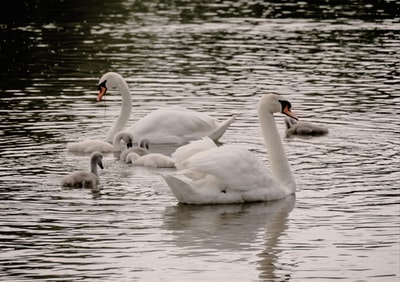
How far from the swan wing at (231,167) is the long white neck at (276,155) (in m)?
0.66

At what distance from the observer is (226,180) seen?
15.7 meters

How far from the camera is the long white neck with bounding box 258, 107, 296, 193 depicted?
→ 16625 mm

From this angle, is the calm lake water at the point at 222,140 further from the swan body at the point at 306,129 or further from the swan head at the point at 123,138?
the swan head at the point at 123,138

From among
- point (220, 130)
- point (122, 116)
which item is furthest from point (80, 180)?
point (122, 116)

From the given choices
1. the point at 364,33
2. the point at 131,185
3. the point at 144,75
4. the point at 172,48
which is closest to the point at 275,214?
the point at 131,185

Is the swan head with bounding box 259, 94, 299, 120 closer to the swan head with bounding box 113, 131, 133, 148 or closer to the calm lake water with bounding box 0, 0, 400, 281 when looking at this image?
the calm lake water with bounding box 0, 0, 400, 281

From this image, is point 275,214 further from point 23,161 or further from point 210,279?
point 23,161

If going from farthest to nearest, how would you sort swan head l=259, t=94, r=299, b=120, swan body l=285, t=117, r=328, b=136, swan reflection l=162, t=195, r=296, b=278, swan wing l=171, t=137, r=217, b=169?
swan body l=285, t=117, r=328, b=136 → swan head l=259, t=94, r=299, b=120 → swan wing l=171, t=137, r=217, b=169 → swan reflection l=162, t=195, r=296, b=278

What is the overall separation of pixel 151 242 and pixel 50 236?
1.19m

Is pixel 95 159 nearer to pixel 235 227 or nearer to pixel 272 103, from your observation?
pixel 272 103

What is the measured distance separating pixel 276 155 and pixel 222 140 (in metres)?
4.00

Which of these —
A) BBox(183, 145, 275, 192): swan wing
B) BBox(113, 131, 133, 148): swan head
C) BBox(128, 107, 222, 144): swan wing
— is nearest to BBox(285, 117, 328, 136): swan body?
BBox(128, 107, 222, 144): swan wing

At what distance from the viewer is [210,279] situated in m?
12.6

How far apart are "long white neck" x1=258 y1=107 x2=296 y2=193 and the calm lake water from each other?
10.1 inches
